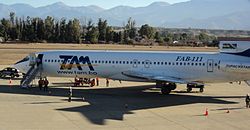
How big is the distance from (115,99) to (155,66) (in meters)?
5.57

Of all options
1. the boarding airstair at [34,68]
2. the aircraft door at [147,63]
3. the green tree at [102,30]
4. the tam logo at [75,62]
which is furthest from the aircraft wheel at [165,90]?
the green tree at [102,30]

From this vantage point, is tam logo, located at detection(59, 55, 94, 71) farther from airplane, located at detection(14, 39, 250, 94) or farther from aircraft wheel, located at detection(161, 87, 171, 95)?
aircraft wheel, located at detection(161, 87, 171, 95)

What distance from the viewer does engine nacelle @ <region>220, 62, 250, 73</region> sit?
110 feet

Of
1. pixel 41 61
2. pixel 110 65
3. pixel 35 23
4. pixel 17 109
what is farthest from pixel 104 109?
pixel 35 23

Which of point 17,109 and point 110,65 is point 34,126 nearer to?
point 17,109

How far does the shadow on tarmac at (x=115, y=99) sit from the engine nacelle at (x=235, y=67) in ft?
8.70

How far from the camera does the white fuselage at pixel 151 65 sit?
34.5 meters

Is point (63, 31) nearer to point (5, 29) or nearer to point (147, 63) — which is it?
point (5, 29)

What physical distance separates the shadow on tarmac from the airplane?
1.31 m

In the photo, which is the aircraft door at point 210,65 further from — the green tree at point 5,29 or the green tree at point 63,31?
the green tree at point 5,29

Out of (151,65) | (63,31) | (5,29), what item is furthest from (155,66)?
(5,29)

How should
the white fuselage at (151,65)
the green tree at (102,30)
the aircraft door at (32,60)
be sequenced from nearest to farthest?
1. the white fuselage at (151,65)
2. the aircraft door at (32,60)
3. the green tree at (102,30)

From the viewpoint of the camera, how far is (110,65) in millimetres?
37031

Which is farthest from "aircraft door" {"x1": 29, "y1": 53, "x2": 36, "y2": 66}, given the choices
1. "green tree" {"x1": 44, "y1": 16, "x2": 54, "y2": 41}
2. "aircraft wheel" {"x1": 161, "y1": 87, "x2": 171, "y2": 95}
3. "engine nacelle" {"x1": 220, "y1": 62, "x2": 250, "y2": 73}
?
"green tree" {"x1": 44, "y1": 16, "x2": 54, "y2": 41}
